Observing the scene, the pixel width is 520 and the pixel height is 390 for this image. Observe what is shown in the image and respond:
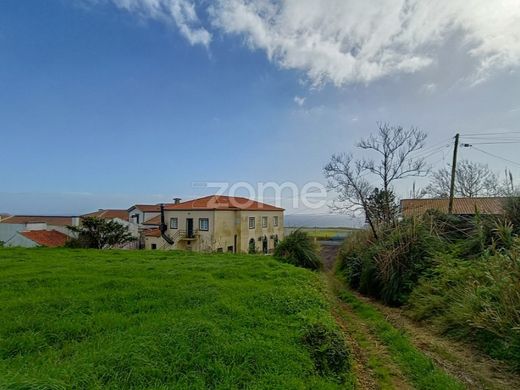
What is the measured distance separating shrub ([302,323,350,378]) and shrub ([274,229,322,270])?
785 centimetres

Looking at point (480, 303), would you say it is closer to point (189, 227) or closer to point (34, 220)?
point (189, 227)

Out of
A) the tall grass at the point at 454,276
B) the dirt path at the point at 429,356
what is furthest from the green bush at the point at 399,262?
the dirt path at the point at 429,356

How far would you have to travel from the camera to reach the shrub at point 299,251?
11.8 metres

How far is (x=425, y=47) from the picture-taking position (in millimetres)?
8648

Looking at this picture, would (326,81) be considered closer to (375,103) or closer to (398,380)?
(375,103)

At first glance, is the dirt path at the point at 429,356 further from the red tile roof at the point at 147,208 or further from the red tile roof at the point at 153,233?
the red tile roof at the point at 147,208

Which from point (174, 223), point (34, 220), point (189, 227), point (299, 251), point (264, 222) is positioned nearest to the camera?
point (299, 251)

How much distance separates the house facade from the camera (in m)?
23.0

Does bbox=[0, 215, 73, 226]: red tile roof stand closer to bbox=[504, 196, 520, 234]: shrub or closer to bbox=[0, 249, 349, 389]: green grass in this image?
bbox=[0, 249, 349, 389]: green grass

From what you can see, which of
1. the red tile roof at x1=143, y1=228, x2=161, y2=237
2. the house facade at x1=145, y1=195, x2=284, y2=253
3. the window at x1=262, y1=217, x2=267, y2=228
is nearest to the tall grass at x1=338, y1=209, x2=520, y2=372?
the house facade at x1=145, y1=195, x2=284, y2=253

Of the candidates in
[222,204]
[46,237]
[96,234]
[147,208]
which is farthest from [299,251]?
[147,208]

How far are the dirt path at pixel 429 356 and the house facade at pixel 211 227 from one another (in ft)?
58.9

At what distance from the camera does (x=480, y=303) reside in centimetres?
425

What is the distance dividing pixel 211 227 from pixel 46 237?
11399 mm
